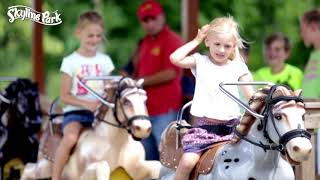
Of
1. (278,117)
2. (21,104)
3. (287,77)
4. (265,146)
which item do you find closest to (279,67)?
(287,77)

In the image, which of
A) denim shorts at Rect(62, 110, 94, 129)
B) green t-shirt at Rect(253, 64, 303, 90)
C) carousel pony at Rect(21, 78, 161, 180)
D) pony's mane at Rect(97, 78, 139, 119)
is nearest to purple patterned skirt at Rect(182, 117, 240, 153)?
carousel pony at Rect(21, 78, 161, 180)

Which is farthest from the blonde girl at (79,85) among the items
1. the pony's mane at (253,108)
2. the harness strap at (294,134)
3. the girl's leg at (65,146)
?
the harness strap at (294,134)

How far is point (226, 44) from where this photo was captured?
295 inches

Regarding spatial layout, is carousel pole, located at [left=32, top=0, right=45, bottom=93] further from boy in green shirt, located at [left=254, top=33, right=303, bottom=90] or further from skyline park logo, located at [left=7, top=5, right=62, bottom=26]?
skyline park logo, located at [left=7, top=5, right=62, bottom=26]

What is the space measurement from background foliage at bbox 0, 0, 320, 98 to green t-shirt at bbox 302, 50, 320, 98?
478 cm

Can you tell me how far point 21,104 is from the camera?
10.1 meters

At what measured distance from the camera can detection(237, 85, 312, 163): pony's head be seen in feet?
21.8

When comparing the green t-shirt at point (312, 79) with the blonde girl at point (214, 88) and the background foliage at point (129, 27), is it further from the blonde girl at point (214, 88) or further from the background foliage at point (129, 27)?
the background foliage at point (129, 27)

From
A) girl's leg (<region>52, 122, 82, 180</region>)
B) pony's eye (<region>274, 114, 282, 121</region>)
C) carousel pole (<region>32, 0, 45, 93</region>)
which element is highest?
carousel pole (<region>32, 0, 45, 93</region>)

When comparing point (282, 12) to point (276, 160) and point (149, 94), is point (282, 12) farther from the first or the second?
point (276, 160)

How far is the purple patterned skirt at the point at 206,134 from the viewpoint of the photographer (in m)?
7.45

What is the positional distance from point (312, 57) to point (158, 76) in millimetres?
1558

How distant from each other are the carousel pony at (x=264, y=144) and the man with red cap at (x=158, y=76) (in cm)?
304

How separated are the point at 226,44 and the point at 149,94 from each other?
10.4 ft
